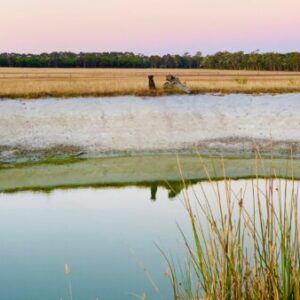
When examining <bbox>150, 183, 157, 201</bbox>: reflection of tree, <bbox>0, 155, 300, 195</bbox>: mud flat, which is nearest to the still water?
<bbox>150, 183, 157, 201</bbox>: reflection of tree

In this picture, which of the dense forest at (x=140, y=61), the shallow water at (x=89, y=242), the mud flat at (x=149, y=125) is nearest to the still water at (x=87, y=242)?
the shallow water at (x=89, y=242)

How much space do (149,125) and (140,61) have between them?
97928 millimetres

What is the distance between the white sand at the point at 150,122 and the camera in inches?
966

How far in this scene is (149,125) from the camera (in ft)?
89.1

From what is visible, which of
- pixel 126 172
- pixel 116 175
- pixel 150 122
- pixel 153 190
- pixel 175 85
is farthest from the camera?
pixel 175 85

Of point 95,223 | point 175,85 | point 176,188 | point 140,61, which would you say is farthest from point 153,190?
point 140,61

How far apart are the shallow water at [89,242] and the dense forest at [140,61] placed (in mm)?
93566

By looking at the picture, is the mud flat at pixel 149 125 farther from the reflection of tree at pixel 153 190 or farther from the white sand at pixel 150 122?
the reflection of tree at pixel 153 190

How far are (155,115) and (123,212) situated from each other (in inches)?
587

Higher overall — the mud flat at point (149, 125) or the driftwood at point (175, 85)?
the driftwood at point (175, 85)

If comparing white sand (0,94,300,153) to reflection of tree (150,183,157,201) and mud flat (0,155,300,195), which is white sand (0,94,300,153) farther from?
reflection of tree (150,183,157,201)

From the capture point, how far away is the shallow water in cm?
892

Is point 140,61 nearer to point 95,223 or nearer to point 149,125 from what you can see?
point 149,125

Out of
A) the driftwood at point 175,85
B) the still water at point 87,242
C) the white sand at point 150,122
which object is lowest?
the still water at point 87,242
